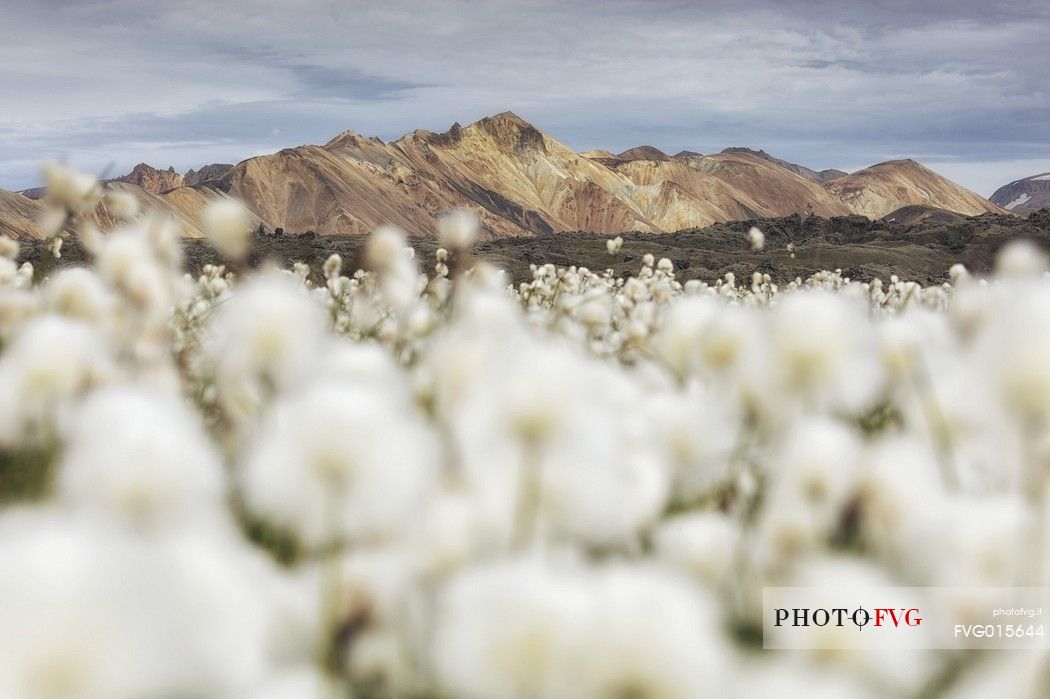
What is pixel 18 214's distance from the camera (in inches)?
2002

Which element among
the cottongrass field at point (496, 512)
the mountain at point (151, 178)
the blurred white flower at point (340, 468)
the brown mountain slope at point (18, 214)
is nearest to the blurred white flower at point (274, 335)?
the cottongrass field at point (496, 512)

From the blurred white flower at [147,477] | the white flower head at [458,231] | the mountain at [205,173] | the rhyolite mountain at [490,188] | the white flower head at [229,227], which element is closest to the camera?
the blurred white flower at [147,477]

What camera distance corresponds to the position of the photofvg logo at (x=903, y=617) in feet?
2.77

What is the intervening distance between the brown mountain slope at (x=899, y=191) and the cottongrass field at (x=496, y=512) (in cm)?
13309

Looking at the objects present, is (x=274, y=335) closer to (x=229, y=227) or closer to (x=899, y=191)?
(x=229, y=227)

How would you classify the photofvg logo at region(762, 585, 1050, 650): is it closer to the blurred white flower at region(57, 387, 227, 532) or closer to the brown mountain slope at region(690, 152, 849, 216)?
the blurred white flower at region(57, 387, 227, 532)

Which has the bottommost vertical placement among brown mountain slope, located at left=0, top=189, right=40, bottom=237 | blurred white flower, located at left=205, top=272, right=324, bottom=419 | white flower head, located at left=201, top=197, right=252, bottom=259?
blurred white flower, located at left=205, top=272, right=324, bottom=419

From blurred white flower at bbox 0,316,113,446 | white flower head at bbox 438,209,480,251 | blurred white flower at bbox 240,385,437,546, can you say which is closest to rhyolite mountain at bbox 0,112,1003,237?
white flower head at bbox 438,209,480,251

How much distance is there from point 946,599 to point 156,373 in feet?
4.65

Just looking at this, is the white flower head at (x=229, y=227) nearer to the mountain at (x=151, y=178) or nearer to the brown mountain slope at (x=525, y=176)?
the brown mountain slope at (x=525, y=176)

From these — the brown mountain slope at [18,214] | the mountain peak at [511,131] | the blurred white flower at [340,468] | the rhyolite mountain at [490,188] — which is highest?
the mountain peak at [511,131]

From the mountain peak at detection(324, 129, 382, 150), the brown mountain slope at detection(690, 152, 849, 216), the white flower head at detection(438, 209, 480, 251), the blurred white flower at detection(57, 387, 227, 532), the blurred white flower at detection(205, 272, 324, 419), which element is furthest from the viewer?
the brown mountain slope at detection(690, 152, 849, 216)

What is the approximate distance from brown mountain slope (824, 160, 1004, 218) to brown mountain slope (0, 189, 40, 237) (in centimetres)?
10469

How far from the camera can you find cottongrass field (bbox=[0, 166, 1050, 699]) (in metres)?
0.65
